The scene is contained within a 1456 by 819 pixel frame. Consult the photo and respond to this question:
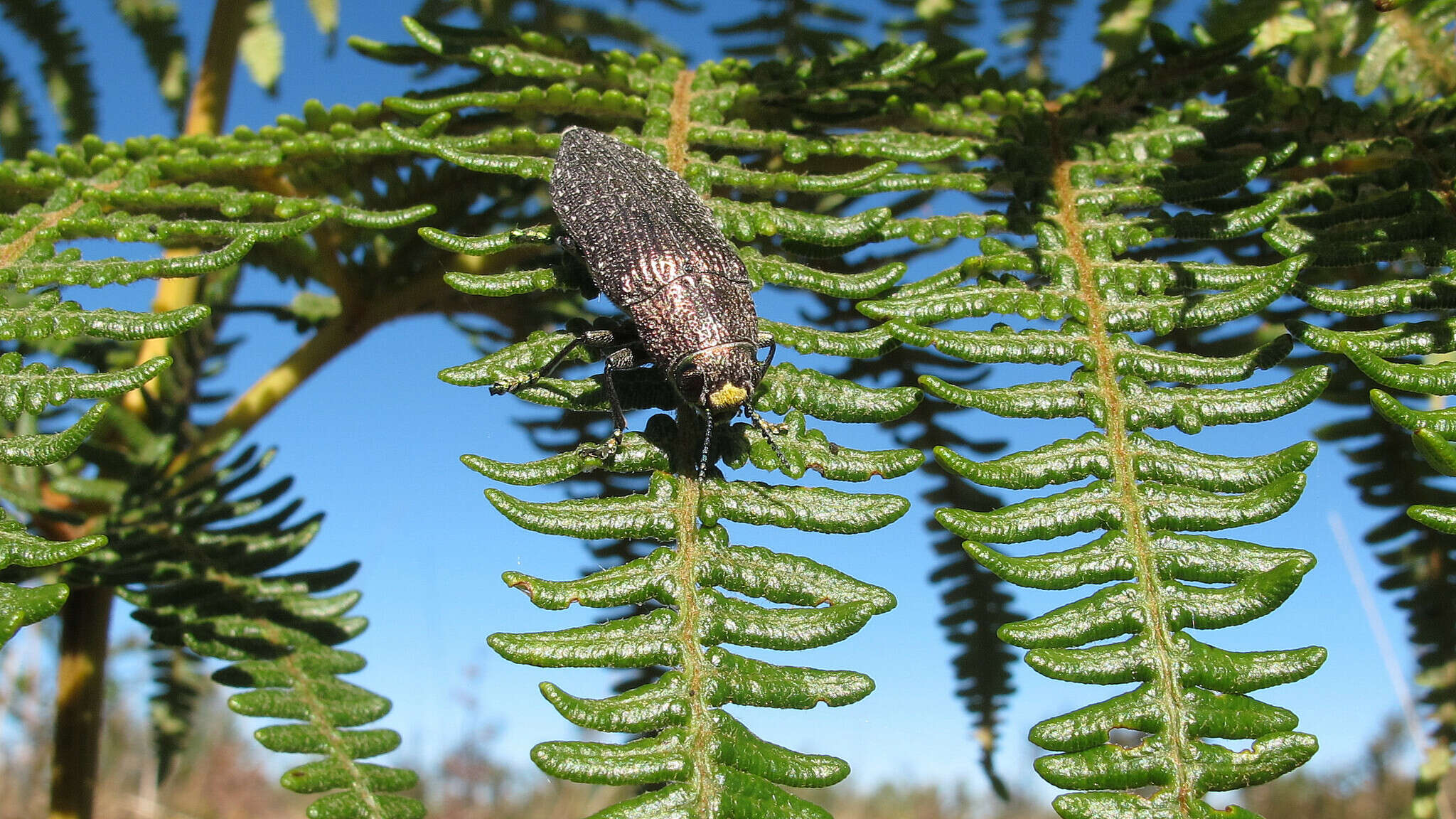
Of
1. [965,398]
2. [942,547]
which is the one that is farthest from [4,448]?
[942,547]

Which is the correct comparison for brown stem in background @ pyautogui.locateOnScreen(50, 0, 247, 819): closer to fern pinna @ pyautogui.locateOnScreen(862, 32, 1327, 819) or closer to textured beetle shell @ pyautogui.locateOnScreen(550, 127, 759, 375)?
textured beetle shell @ pyautogui.locateOnScreen(550, 127, 759, 375)

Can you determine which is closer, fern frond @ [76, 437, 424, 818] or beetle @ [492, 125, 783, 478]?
fern frond @ [76, 437, 424, 818]

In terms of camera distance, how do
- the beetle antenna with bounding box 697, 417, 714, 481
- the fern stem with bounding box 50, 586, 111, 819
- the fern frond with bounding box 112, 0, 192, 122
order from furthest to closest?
the fern frond with bounding box 112, 0, 192, 122
the fern stem with bounding box 50, 586, 111, 819
the beetle antenna with bounding box 697, 417, 714, 481

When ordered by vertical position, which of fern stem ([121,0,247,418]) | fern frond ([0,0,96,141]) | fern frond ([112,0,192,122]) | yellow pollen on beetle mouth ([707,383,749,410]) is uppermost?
fern frond ([112,0,192,122])

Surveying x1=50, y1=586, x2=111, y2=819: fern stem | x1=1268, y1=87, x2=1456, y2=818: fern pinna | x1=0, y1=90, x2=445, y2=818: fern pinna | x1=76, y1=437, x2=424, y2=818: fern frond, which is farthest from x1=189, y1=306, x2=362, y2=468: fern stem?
x1=1268, y1=87, x2=1456, y2=818: fern pinna

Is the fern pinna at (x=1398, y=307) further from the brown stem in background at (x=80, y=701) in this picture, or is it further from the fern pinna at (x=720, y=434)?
the brown stem in background at (x=80, y=701)

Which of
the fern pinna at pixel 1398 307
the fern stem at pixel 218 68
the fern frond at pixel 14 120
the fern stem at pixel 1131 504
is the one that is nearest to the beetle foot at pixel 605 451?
the fern stem at pixel 1131 504
